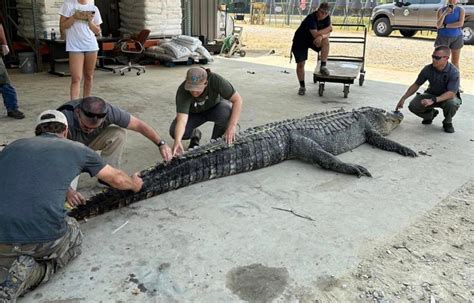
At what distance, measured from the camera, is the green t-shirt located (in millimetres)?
4012

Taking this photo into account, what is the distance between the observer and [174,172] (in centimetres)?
365

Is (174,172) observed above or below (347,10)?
below

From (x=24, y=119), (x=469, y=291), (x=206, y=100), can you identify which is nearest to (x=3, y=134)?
(x=24, y=119)

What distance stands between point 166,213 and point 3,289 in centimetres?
134

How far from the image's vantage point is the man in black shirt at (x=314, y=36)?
24.6 ft

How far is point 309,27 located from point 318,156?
12.8ft

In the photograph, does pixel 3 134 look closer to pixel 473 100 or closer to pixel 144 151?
pixel 144 151

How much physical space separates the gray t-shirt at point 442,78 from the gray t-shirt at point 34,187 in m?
4.92

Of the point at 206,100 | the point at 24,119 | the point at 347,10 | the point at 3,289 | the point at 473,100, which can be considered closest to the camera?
the point at 3,289

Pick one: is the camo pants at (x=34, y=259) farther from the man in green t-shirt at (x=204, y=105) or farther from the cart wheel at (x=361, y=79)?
the cart wheel at (x=361, y=79)

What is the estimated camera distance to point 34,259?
238 centimetres

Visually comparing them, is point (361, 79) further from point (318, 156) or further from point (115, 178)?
point (115, 178)

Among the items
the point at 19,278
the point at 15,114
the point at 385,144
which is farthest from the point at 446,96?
the point at 15,114

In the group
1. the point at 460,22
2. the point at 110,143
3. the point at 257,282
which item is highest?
the point at 460,22
